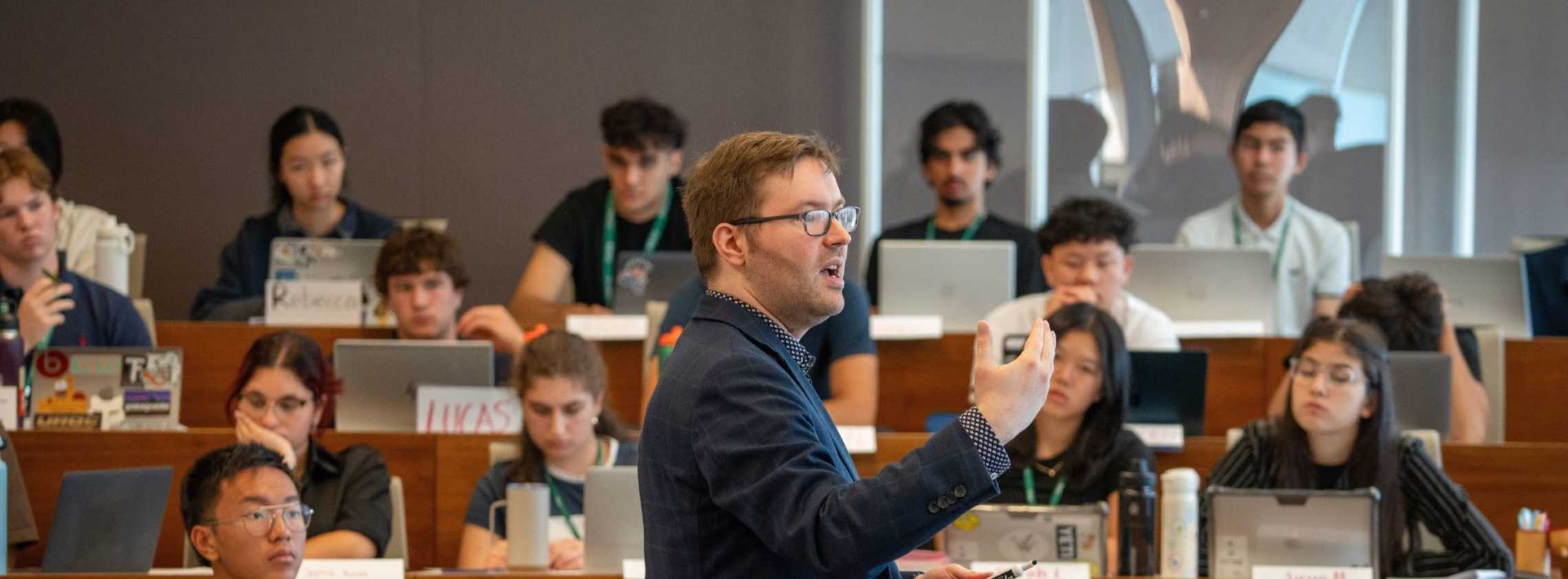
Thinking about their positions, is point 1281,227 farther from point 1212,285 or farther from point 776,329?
point 776,329

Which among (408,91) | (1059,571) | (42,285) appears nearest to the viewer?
(1059,571)

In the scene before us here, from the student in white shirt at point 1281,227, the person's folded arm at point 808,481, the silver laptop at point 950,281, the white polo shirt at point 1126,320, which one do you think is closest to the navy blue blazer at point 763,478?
the person's folded arm at point 808,481

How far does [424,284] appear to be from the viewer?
4.45 meters

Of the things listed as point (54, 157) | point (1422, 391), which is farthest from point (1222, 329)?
point (54, 157)

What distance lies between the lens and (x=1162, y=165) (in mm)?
7223

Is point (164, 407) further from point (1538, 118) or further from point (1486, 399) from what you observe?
point (1538, 118)

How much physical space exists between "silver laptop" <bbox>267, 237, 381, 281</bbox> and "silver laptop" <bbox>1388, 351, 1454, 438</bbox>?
2.74m

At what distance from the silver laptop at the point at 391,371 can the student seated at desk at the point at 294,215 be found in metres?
1.29

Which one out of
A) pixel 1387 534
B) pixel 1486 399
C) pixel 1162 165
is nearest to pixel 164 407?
pixel 1387 534

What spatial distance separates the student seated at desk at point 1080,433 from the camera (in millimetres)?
3637

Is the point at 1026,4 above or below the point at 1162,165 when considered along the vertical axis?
above

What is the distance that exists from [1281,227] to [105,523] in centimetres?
383

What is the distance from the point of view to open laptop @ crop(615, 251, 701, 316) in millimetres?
4863

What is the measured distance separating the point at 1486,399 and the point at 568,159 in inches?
158
